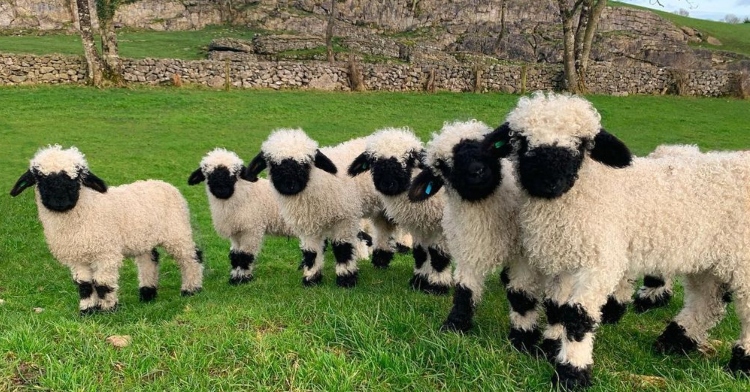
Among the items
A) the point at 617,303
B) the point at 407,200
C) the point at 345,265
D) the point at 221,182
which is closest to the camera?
the point at 617,303

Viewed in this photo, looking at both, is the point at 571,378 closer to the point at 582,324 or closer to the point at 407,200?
the point at 582,324

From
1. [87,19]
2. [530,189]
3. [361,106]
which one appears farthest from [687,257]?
[87,19]

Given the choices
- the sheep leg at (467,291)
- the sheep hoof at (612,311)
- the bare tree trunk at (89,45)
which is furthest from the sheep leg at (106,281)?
the bare tree trunk at (89,45)

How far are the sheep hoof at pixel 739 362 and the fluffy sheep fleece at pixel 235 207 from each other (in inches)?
270

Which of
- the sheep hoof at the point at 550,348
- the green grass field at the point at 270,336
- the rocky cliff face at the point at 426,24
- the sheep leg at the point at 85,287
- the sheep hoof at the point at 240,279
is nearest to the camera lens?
the green grass field at the point at 270,336

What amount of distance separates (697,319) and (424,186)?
9.62ft

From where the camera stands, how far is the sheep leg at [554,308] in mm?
4770

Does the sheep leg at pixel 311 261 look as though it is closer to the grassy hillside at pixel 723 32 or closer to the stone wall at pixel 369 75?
the stone wall at pixel 369 75

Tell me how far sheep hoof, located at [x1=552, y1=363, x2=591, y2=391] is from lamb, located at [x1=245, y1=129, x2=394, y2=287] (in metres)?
4.04

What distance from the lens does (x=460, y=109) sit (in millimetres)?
26141

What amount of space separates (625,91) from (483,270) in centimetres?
3035

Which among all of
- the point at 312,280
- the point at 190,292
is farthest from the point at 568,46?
the point at 190,292

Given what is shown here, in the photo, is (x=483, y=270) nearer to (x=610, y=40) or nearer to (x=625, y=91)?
(x=625, y=91)

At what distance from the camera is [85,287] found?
755 cm
